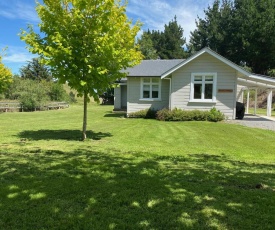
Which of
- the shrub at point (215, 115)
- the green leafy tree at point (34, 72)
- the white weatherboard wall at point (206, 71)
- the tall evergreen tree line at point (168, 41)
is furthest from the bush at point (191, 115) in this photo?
the green leafy tree at point (34, 72)

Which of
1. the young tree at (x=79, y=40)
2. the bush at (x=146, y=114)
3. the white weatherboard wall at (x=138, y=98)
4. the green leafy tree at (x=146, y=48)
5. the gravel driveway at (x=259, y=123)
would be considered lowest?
the gravel driveway at (x=259, y=123)

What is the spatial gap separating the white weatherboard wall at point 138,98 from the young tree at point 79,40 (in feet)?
32.3

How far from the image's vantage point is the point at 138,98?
18984 millimetres

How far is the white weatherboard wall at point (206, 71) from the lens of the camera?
55.0ft

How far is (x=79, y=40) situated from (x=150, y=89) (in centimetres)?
1078

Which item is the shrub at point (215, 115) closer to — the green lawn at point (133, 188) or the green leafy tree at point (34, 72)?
the green lawn at point (133, 188)

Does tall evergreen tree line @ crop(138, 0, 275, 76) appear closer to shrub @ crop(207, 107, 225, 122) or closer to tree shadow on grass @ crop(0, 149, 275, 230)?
shrub @ crop(207, 107, 225, 122)

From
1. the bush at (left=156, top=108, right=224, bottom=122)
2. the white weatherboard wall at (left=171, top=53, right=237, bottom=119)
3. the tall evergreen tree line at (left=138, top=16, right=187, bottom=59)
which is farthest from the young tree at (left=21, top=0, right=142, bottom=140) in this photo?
the tall evergreen tree line at (left=138, top=16, right=187, bottom=59)

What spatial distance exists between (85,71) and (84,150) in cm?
295

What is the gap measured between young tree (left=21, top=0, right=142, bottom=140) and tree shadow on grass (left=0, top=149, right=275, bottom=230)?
148 inches

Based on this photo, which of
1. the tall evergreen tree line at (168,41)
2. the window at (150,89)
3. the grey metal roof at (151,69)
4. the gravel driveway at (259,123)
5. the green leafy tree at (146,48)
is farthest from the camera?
the tall evergreen tree line at (168,41)

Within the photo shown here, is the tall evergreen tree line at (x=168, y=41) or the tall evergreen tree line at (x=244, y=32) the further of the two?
the tall evergreen tree line at (x=168, y=41)

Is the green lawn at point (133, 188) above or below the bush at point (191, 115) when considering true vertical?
below

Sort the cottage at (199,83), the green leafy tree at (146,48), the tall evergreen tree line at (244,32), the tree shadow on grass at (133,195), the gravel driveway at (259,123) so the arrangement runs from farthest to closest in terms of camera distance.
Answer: the green leafy tree at (146,48), the tall evergreen tree line at (244,32), the cottage at (199,83), the gravel driveway at (259,123), the tree shadow on grass at (133,195)
